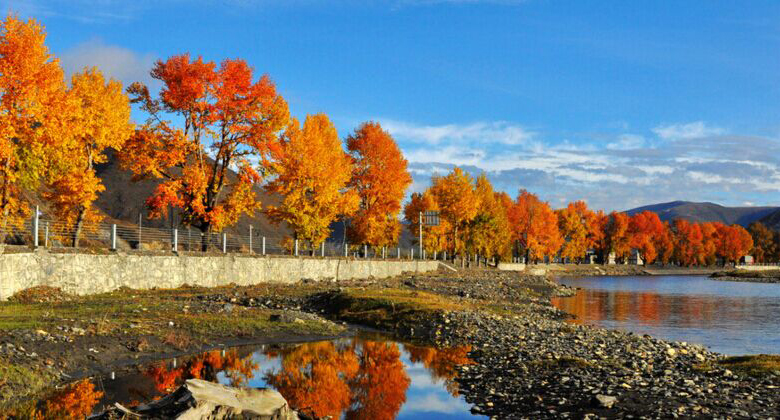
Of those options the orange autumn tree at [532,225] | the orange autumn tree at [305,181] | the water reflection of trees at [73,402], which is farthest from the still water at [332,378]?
the orange autumn tree at [532,225]

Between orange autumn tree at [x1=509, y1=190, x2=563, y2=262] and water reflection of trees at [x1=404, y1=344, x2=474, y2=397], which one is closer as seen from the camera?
water reflection of trees at [x1=404, y1=344, x2=474, y2=397]

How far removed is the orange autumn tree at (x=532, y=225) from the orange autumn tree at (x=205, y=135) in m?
84.3

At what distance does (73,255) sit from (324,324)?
504 inches

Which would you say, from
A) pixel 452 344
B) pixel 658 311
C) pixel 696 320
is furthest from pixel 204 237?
pixel 658 311

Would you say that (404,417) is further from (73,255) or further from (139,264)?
(139,264)

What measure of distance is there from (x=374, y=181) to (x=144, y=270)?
1438 inches

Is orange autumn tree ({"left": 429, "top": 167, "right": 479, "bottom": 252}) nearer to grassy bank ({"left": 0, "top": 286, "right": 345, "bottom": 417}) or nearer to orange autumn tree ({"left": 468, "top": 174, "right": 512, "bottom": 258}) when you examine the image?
orange autumn tree ({"left": 468, "top": 174, "right": 512, "bottom": 258})

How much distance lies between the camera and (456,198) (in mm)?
85688

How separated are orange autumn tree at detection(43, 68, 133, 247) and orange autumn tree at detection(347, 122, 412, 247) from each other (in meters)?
29.5

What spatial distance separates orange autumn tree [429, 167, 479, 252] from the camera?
85.8 meters

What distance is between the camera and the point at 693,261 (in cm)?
19338

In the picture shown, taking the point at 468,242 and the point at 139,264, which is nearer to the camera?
the point at 139,264

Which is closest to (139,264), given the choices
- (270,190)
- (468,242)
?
(270,190)

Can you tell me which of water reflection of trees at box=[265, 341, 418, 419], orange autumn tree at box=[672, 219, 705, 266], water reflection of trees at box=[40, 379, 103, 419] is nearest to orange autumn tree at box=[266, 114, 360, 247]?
water reflection of trees at box=[265, 341, 418, 419]
